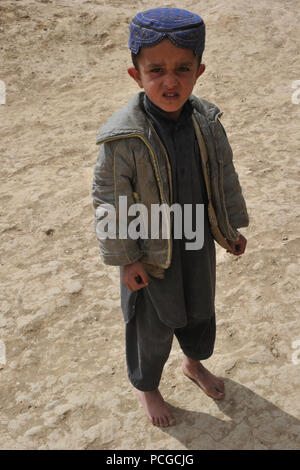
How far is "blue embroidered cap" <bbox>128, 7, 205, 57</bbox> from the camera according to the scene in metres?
1.65

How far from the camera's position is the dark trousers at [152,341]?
7.04ft

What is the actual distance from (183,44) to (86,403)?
68.8 inches

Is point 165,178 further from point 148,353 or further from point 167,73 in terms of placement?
point 148,353

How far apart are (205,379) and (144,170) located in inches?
48.2

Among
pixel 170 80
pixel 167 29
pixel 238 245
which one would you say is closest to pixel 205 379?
pixel 238 245

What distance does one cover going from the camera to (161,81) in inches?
67.9

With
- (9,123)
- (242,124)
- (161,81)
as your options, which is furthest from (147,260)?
(9,123)

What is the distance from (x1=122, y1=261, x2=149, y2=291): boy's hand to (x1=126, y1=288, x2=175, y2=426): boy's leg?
135mm

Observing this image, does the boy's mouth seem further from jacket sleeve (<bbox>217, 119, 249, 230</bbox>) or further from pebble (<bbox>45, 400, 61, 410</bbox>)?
pebble (<bbox>45, 400, 61, 410</bbox>)

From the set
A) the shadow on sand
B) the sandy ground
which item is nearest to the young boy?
the shadow on sand

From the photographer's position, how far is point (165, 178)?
1.85m

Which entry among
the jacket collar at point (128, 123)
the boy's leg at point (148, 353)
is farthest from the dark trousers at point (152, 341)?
the jacket collar at point (128, 123)

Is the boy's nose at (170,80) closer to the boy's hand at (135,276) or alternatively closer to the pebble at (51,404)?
the boy's hand at (135,276)
